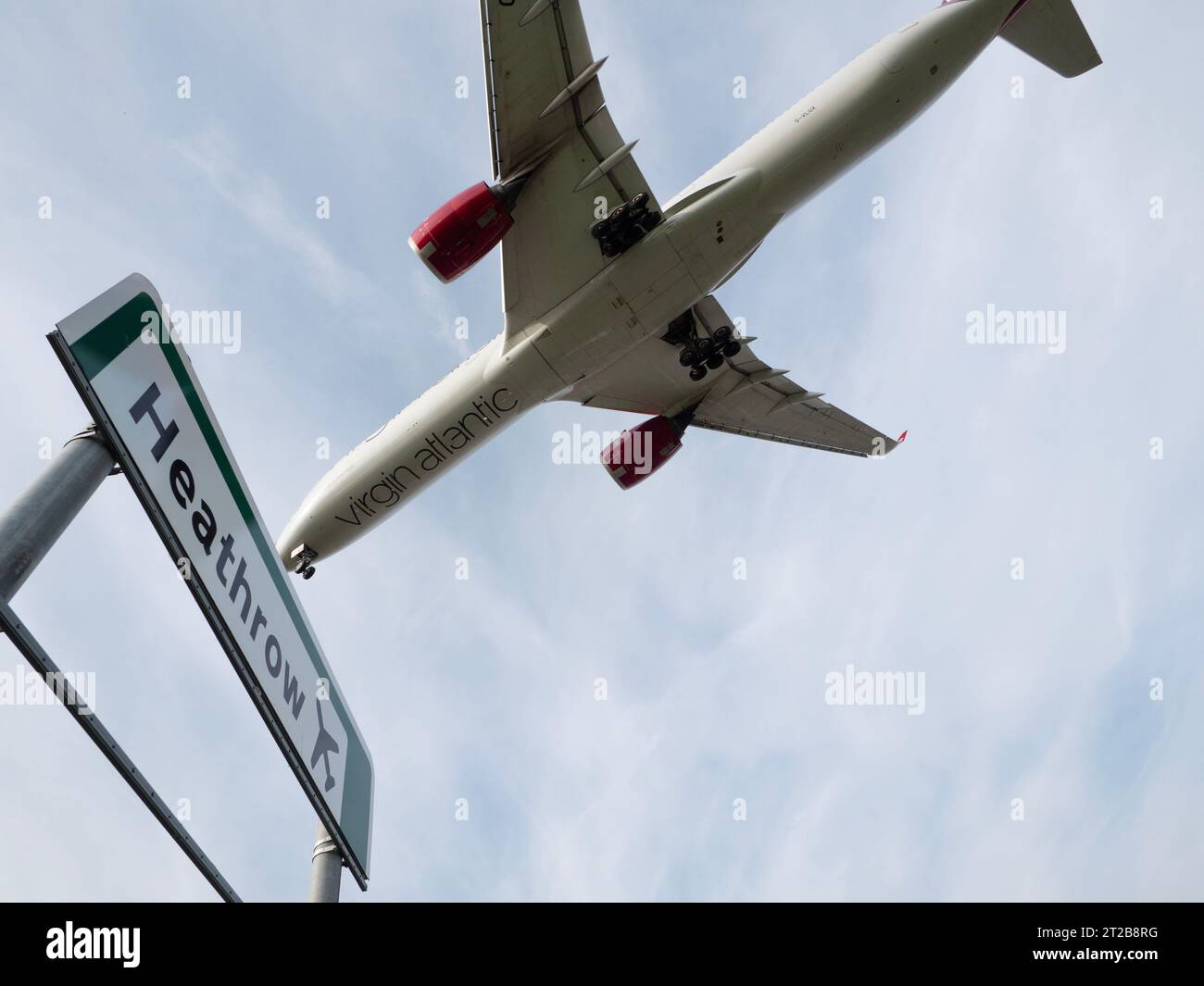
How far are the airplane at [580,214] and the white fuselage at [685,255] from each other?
0.03 m

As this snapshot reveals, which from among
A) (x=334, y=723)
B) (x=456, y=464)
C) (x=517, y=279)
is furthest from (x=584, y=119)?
(x=334, y=723)

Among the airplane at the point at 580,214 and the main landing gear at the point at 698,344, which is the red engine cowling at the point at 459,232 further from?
the main landing gear at the point at 698,344

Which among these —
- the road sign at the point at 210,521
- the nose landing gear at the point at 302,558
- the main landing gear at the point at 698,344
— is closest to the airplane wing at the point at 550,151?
the main landing gear at the point at 698,344

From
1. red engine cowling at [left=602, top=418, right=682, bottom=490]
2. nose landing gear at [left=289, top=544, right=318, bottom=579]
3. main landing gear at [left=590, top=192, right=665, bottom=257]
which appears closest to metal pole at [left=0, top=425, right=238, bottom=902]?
main landing gear at [left=590, top=192, right=665, bottom=257]

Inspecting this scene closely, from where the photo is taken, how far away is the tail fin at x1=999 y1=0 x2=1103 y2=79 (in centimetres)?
2214

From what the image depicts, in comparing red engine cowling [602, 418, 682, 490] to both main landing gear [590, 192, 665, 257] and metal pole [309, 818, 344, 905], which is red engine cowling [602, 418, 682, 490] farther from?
metal pole [309, 818, 344, 905]

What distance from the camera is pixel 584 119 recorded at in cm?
2092

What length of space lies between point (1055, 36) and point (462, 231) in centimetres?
1432

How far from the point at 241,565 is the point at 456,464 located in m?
19.8

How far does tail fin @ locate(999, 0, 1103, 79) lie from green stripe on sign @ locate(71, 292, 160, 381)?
2312 centimetres

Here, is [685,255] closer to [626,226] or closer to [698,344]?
[626,226]

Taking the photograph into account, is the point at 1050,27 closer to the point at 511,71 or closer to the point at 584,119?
the point at 584,119

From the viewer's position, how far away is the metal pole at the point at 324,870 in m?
4.71

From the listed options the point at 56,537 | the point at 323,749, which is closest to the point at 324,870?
the point at 323,749
